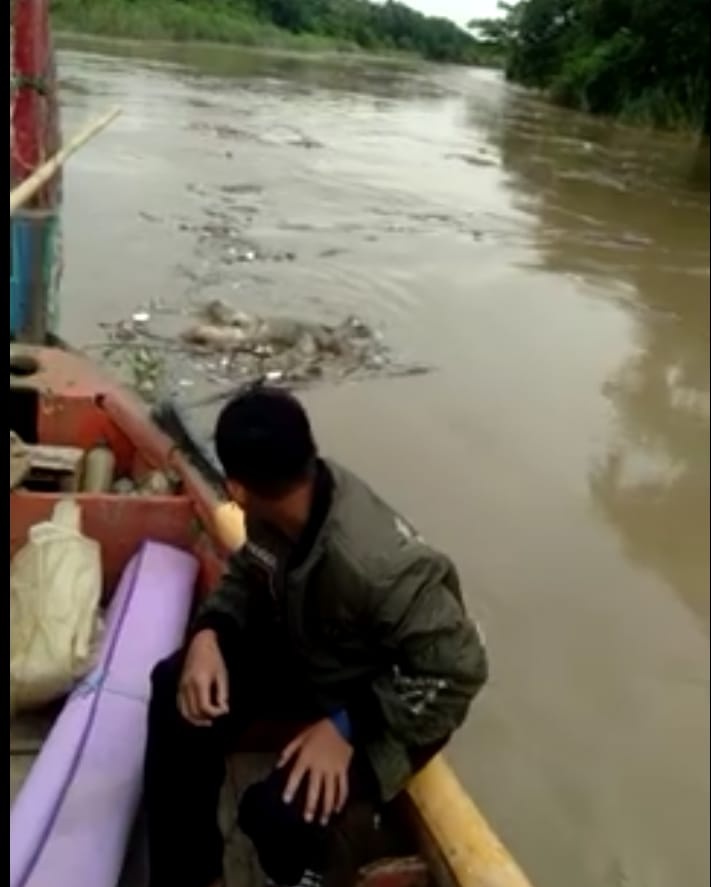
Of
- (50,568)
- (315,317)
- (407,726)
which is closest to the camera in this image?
(407,726)

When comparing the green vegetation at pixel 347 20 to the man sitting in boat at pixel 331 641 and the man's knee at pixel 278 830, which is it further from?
the man's knee at pixel 278 830

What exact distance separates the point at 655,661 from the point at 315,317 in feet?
11.5

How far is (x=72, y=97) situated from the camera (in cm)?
1121

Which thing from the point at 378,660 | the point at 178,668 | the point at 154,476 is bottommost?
the point at 154,476

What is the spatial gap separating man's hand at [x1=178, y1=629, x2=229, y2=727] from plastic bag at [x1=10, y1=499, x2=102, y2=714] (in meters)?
0.34

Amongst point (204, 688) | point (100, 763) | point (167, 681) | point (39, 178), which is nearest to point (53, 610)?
Answer: point (100, 763)

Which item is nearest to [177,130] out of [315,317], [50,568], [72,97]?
[72,97]

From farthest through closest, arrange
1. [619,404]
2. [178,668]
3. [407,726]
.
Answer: [619,404], [178,668], [407,726]

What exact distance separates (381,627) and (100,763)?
52 centimetres

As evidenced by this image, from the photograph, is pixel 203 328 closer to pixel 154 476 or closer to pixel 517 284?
pixel 517 284

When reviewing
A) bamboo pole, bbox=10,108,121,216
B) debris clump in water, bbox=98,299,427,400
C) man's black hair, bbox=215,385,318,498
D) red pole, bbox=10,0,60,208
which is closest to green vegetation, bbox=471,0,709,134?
man's black hair, bbox=215,385,318,498

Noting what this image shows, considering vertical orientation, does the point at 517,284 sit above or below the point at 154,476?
below

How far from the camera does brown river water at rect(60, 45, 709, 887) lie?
8.39 ft

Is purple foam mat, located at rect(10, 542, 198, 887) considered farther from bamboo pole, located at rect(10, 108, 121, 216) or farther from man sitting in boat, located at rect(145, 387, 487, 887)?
bamboo pole, located at rect(10, 108, 121, 216)
